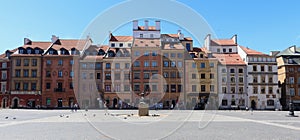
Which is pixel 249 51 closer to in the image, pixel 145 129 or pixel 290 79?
pixel 290 79

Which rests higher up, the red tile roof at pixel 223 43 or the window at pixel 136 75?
the red tile roof at pixel 223 43

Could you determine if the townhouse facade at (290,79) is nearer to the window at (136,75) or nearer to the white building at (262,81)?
the white building at (262,81)

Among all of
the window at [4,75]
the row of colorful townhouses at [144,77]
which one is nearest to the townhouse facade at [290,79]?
the row of colorful townhouses at [144,77]


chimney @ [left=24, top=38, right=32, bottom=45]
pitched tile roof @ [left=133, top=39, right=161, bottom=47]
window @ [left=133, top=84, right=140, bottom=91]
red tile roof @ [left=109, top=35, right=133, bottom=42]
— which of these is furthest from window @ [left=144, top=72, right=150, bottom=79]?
chimney @ [left=24, top=38, right=32, bottom=45]

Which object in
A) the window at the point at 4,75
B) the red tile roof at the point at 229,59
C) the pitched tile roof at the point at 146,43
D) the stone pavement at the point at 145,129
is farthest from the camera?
the red tile roof at the point at 229,59

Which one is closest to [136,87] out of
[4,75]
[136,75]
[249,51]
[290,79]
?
[136,75]

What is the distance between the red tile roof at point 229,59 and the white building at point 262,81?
7.99 feet

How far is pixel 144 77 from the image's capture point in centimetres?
6938

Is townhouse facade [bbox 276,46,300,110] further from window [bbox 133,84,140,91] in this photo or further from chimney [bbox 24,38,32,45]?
chimney [bbox 24,38,32,45]

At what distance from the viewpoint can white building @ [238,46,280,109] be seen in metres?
70.0

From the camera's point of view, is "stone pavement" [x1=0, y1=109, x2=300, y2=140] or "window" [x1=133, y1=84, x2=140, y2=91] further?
"window" [x1=133, y1=84, x2=140, y2=91]

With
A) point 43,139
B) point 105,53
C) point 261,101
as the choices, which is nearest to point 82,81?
point 105,53

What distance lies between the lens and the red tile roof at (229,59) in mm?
71206

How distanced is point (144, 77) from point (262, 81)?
2646 cm
